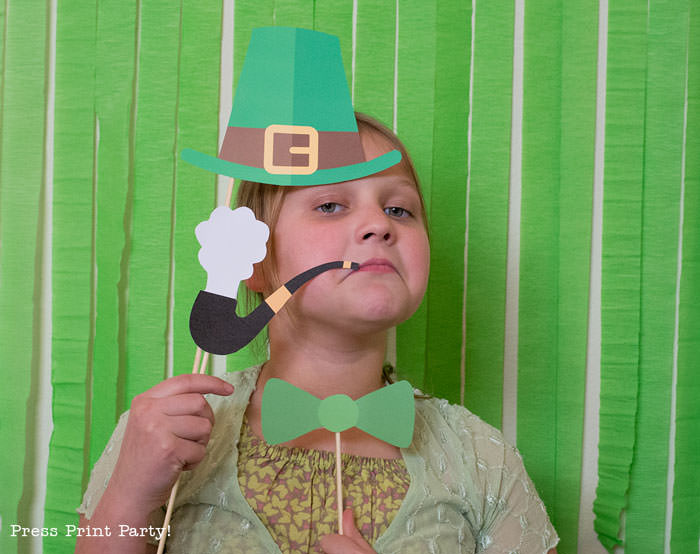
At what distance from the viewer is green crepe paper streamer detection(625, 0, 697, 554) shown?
1321mm

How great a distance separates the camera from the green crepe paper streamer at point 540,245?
52.1 inches

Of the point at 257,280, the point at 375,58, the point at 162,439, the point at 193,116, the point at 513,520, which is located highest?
the point at 375,58

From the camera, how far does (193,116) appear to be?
51.1 inches

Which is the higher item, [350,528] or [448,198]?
[448,198]

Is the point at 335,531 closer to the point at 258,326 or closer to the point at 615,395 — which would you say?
the point at 258,326

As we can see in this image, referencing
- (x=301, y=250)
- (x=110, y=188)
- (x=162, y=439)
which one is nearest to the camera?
(x=162, y=439)

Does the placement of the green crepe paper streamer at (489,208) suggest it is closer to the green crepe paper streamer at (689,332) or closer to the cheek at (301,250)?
the green crepe paper streamer at (689,332)

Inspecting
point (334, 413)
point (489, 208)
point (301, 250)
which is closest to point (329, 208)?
point (301, 250)

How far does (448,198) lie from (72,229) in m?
0.64

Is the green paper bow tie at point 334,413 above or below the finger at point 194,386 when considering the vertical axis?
below

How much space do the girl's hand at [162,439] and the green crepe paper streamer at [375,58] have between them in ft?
2.17

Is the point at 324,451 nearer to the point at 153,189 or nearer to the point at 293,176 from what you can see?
the point at 293,176

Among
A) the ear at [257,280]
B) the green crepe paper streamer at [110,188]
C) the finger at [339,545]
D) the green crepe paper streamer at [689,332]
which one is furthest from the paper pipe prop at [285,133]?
the green crepe paper streamer at [689,332]

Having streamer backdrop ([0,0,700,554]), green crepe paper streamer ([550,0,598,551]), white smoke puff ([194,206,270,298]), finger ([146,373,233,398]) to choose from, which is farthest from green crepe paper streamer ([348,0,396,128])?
finger ([146,373,233,398])
